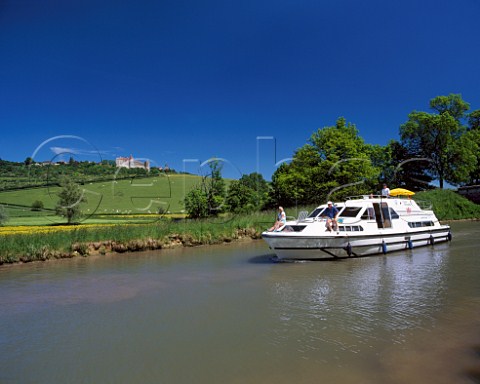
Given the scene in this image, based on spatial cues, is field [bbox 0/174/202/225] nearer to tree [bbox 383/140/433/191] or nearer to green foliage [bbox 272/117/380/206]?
green foliage [bbox 272/117/380/206]

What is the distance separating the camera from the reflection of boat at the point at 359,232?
19.3 metres

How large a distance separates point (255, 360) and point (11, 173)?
195 ft

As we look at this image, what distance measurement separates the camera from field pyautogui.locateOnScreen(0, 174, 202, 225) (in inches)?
1901

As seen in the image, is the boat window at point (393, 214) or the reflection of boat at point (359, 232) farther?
the boat window at point (393, 214)

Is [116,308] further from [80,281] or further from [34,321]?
[80,281]

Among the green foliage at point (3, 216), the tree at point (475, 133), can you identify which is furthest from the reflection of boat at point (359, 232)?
the tree at point (475, 133)

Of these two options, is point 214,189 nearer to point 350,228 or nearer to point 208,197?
point 208,197

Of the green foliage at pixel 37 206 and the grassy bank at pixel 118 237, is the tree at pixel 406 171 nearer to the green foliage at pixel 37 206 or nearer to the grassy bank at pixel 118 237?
the grassy bank at pixel 118 237

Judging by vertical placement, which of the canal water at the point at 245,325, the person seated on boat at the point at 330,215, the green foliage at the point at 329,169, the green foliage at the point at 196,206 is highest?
the green foliage at the point at 329,169

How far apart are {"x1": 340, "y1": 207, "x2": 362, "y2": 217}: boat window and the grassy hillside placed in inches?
1346

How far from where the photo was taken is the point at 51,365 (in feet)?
26.2

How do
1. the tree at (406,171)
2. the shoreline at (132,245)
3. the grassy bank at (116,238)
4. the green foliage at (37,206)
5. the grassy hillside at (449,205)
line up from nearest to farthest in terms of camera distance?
the grassy bank at (116,238) < the shoreline at (132,245) < the grassy hillside at (449,205) < the green foliage at (37,206) < the tree at (406,171)

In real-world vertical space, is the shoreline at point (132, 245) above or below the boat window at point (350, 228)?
below

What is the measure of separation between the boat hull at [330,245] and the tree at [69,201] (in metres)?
29.9
